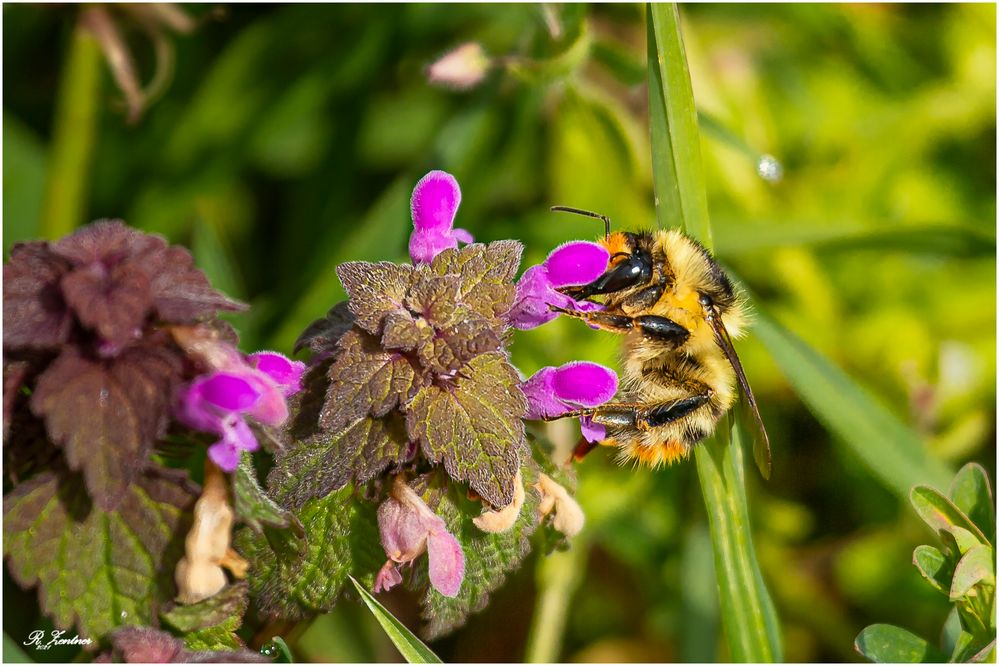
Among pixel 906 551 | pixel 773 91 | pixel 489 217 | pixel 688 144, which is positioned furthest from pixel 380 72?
pixel 906 551

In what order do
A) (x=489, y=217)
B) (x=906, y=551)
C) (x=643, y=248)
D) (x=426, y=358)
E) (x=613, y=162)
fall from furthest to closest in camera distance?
1. (x=489, y=217)
2. (x=613, y=162)
3. (x=906, y=551)
4. (x=643, y=248)
5. (x=426, y=358)

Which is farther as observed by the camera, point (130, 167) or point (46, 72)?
point (46, 72)

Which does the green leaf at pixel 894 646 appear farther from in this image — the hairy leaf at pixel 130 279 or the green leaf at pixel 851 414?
the hairy leaf at pixel 130 279

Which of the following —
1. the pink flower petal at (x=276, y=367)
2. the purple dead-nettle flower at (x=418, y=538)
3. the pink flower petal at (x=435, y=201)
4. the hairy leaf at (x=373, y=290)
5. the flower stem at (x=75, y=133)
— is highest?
the flower stem at (x=75, y=133)

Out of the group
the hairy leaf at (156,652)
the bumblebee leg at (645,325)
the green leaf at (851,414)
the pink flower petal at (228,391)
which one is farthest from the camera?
the green leaf at (851,414)

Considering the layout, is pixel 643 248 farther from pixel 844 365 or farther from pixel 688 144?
pixel 844 365

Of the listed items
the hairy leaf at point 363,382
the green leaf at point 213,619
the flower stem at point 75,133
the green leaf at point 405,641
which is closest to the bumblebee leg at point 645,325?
the hairy leaf at point 363,382

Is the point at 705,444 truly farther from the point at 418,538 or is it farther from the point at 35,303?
the point at 35,303
